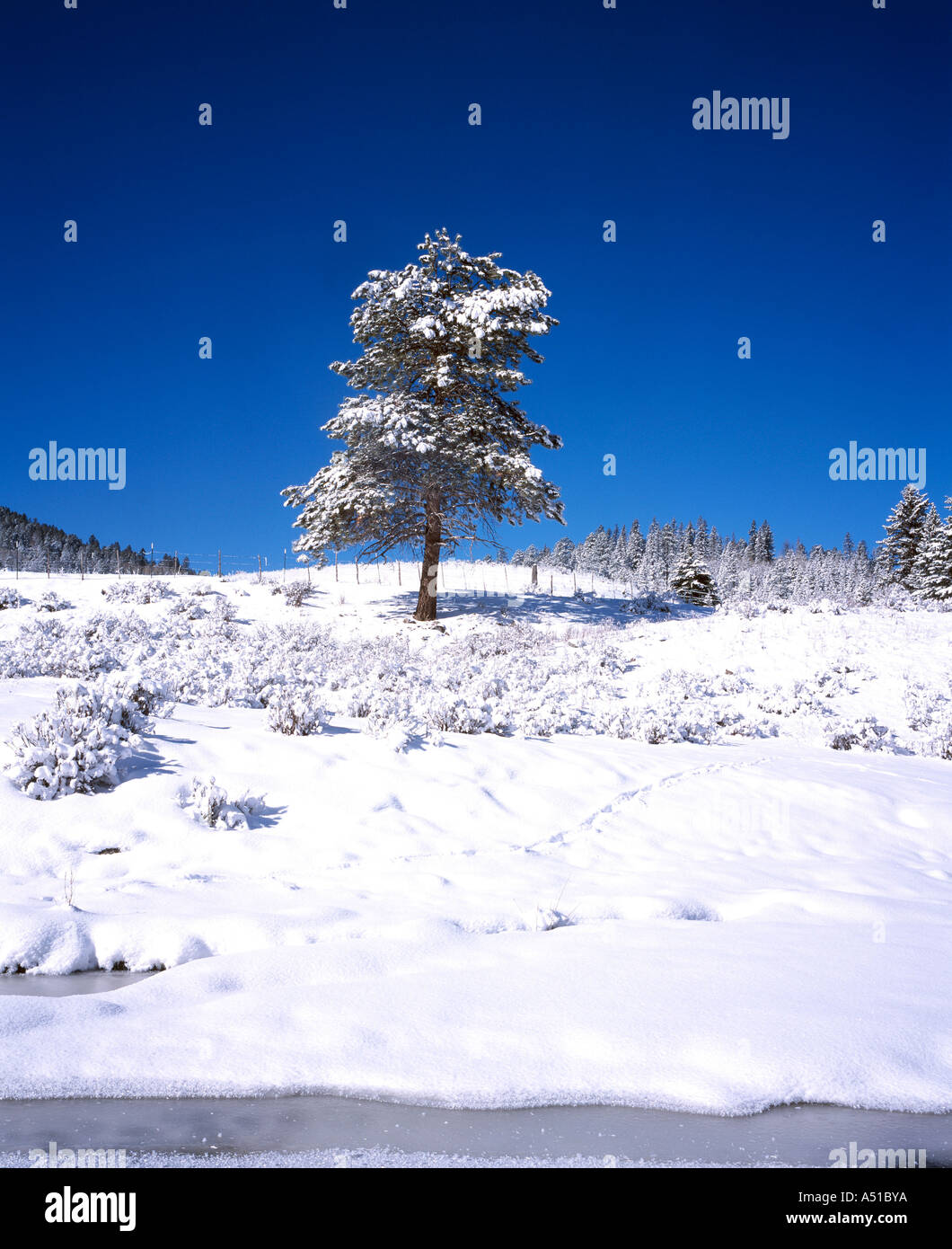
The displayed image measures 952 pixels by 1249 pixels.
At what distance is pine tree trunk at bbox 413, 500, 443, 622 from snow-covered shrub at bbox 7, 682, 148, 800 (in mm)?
14135

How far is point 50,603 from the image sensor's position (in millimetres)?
17234

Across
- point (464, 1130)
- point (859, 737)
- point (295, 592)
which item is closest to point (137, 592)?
point (295, 592)

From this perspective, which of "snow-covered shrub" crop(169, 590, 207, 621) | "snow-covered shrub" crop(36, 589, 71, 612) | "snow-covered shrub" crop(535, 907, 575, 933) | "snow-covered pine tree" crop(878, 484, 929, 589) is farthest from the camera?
"snow-covered pine tree" crop(878, 484, 929, 589)

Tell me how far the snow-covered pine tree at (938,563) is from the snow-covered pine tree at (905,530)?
13.5ft

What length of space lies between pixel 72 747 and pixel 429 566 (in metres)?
16.0

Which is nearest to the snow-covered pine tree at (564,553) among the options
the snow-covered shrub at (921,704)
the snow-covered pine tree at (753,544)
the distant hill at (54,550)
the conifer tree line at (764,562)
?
the conifer tree line at (764,562)

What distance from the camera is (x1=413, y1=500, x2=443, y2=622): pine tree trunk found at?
1984cm

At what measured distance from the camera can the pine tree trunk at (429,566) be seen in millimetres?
19839

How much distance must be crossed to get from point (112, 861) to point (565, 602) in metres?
20.6

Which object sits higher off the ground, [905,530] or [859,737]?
[905,530]

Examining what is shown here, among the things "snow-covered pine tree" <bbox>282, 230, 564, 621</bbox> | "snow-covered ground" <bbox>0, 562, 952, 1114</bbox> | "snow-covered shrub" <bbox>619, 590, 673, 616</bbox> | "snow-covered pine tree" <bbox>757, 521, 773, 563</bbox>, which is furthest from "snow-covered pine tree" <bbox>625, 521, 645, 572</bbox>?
"snow-covered ground" <bbox>0, 562, 952, 1114</bbox>

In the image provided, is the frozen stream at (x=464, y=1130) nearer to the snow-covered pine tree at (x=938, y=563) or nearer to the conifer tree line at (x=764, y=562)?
the conifer tree line at (x=764, y=562)

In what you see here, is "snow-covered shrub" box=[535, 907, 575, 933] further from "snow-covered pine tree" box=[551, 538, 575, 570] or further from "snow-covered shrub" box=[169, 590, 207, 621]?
"snow-covered pine tree" box=[551, 538, 575, 570]

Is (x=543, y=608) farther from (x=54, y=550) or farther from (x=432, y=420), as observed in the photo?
(x=54, y=550)
